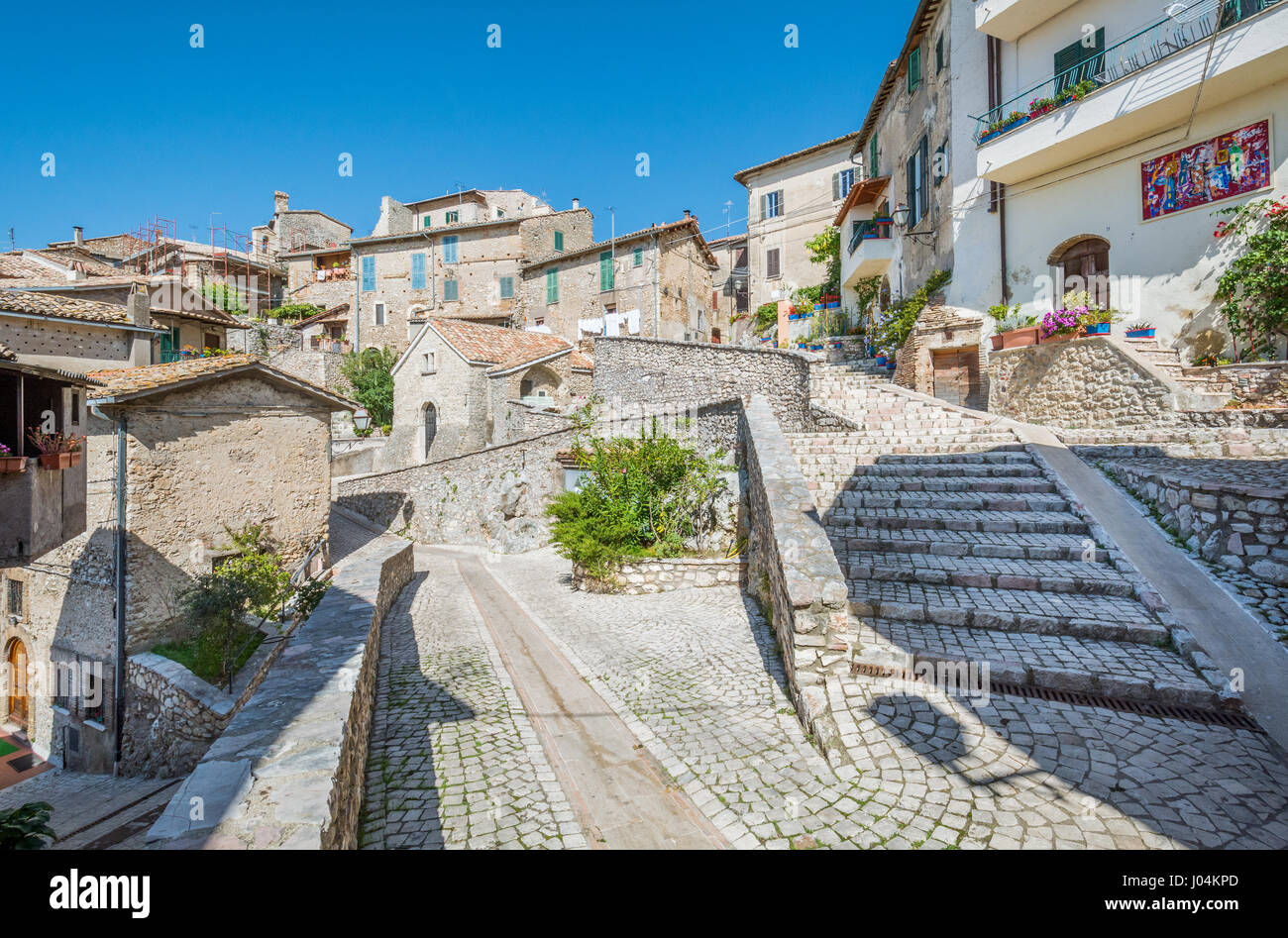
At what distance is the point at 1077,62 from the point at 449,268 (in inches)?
1159

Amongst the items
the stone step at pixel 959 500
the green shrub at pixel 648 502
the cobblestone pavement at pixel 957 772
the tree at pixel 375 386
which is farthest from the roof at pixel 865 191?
the tree at pixel 375 386

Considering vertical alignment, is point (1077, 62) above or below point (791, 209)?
below

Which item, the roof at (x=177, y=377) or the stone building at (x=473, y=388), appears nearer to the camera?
the roof at (x=177, y=377)

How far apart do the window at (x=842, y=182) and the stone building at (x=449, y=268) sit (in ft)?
46.4

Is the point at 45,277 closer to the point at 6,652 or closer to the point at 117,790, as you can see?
the point at 6,652

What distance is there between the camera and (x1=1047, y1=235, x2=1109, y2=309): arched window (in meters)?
12.2

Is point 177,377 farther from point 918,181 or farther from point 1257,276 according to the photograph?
point 918,181

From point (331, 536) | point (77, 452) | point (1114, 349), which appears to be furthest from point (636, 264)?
point (77, 452)

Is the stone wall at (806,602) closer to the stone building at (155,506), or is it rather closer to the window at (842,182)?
the stone building at (155,506)


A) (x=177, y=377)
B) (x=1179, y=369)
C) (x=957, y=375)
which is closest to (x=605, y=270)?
(x=957, y=375)

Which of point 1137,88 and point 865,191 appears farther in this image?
point 865,191

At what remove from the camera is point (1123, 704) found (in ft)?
13.6

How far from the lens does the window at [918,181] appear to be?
16531mm

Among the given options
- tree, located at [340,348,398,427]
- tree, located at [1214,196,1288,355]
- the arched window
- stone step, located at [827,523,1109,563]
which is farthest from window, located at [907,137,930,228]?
tree, located at [340,348,398,427]
